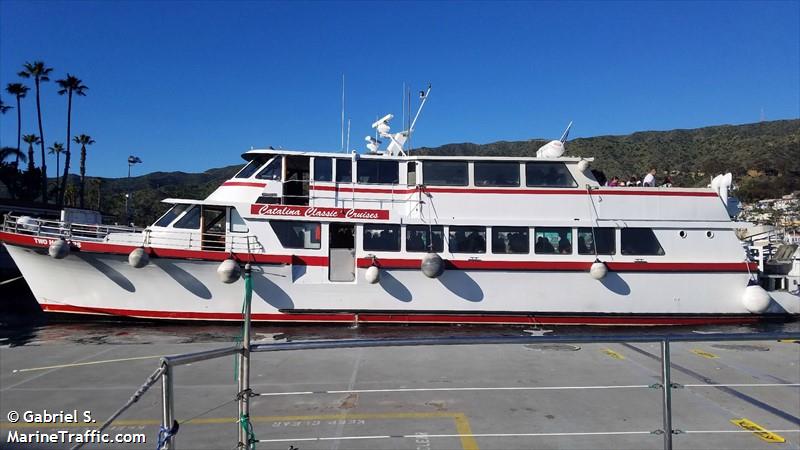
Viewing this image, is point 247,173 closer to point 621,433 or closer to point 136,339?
point 136,339

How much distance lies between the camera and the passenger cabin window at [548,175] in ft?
44.7

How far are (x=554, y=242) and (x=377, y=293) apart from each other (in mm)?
4601

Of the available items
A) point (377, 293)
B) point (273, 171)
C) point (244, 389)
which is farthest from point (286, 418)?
point (273, 171)

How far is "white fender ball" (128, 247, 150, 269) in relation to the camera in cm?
1195

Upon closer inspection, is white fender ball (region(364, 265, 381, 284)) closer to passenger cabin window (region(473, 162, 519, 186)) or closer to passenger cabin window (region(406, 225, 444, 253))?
passenger cabin window (region(406, 225, 444, 253))

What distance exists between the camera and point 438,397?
4977mm

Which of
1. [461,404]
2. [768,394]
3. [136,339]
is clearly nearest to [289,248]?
[136,339]

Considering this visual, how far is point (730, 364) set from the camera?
641 cm

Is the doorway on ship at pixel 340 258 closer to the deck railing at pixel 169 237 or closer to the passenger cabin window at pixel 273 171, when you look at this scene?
the deck railing at pixel 169 237

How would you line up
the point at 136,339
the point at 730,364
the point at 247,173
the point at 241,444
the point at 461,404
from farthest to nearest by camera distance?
the point at 247,173
the point at 136,339
the point at 730,364
the point at 461,404
the point at 241,444

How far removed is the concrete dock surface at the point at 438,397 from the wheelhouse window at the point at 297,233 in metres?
5.61

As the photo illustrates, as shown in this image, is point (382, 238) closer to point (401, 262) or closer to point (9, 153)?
point (401, 262)

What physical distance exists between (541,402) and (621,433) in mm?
1089

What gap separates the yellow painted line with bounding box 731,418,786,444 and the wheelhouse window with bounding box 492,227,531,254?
8.96 meters
